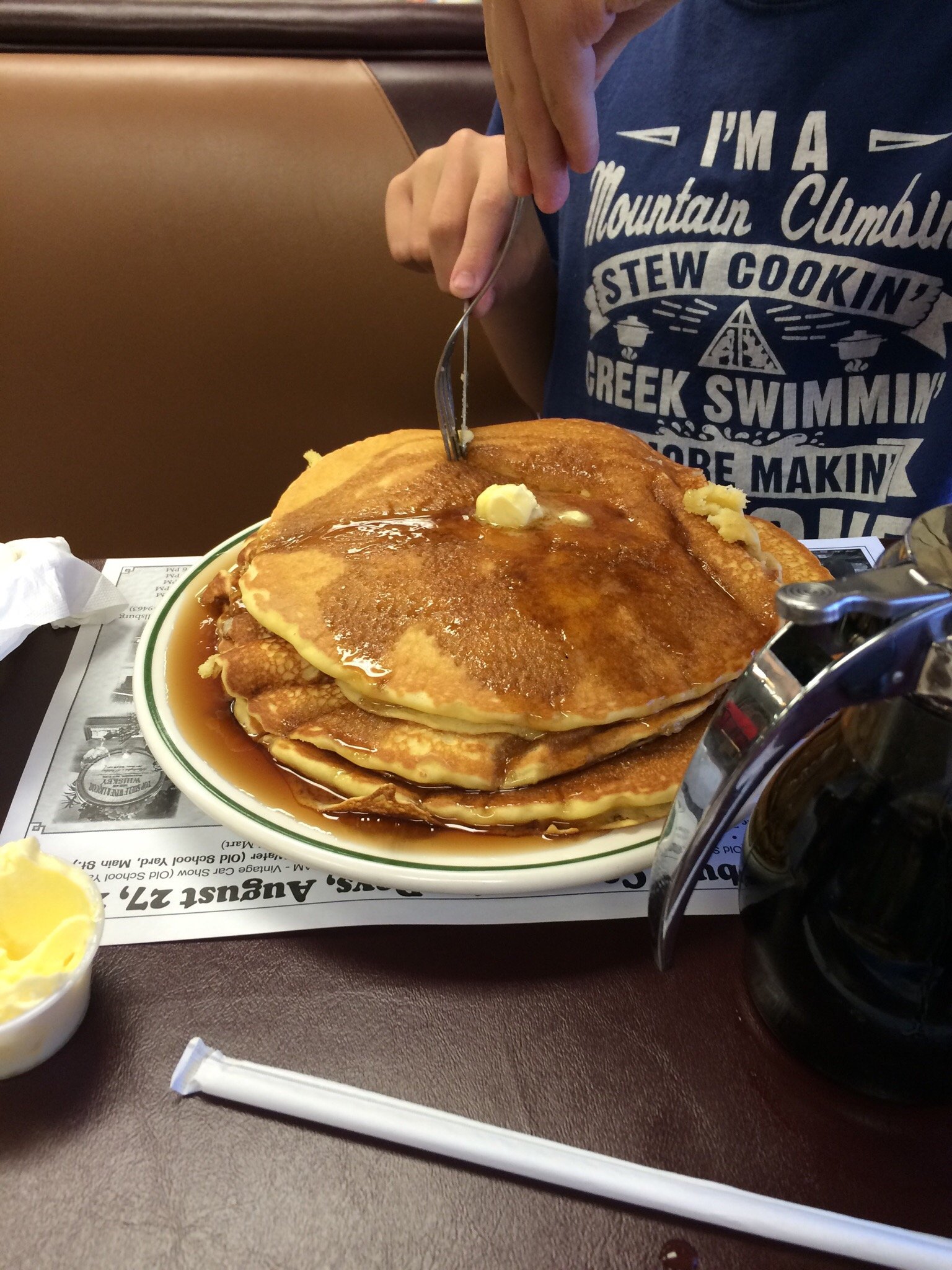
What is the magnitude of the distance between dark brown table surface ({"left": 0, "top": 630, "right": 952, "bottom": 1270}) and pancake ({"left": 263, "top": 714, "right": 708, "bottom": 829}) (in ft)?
0.31

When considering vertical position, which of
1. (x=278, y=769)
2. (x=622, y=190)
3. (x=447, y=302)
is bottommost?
(x=278, y=769)

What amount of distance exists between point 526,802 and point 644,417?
3.23 ft

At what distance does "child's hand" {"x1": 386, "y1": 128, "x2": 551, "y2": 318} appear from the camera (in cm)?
109

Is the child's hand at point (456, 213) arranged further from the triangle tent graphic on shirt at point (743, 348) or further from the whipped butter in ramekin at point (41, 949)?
the whipped butter in ramekin at point (41, 949)

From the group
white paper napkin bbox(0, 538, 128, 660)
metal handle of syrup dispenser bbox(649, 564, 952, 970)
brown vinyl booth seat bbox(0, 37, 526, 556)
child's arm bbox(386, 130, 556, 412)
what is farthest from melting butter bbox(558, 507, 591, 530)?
brown vinyl booth seat bbox(0, 37, 526, 556)

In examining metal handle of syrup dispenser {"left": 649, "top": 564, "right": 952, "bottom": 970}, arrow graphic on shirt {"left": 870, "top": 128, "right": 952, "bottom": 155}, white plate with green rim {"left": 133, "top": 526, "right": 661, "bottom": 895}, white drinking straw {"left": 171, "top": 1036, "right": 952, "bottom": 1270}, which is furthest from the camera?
arrow graphic on shirt {"left": 870, "top": 128, "right": 952, "bottom": 155}

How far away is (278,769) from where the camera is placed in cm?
77

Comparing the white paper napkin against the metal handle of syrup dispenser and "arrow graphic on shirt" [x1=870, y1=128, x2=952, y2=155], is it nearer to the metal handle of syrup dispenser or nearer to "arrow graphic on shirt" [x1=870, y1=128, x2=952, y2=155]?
the metal handle of syrup dispenser

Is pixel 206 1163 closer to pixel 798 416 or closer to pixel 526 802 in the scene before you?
pixel 526 802

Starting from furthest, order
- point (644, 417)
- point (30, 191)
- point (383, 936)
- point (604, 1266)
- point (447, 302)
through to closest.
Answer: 1. point (447, 302)
2. point (30, 191)
3. point (644, 417)
4. point (383, 936)
5. point (604, 1266)

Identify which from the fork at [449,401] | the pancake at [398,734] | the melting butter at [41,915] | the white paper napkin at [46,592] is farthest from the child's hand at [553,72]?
the melting butter at [41,915]

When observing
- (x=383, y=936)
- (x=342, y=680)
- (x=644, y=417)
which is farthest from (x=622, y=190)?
(x=383, y=936)

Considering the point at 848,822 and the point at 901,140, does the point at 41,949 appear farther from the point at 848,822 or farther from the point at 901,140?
the point at 901,140

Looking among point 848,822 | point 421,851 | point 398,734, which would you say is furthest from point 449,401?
point 848,822
